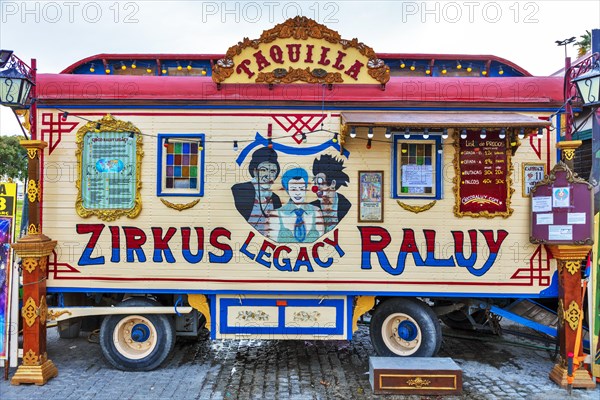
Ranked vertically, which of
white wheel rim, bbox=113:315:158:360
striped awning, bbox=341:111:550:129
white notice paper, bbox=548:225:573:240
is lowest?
white wheel rim, bbox=113:315:158:360

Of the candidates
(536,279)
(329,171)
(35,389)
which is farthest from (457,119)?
(35,389)

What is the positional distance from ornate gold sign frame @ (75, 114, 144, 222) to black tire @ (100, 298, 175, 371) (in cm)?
144

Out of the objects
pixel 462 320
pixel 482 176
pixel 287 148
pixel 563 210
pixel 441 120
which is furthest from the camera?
pixel 462 320

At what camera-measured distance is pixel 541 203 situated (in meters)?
6.76

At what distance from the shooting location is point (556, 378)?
6.65m

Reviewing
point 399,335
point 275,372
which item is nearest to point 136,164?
point 275,372

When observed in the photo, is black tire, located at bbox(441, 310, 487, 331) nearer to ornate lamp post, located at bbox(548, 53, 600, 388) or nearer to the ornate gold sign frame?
ornate lamp post, located at bbox(548, 53, 600, 388)

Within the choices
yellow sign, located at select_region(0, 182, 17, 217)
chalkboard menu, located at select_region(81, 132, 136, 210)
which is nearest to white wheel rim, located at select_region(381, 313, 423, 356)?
chalkboard menu, located at select_region(81, 132, 136, 210)

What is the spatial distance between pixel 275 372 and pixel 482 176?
4.53 meters

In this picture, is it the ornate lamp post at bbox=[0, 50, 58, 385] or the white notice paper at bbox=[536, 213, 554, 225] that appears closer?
the ornate lamp post at bbox=[0, 50, 58, 385]

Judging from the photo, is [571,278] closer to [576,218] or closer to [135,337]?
[576,218]

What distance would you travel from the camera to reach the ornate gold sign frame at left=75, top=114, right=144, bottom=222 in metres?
7.04

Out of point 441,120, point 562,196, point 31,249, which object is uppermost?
point 441,120

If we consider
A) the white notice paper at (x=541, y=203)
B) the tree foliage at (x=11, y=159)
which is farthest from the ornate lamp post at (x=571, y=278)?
the tree foliage at (x=11, y=159)
